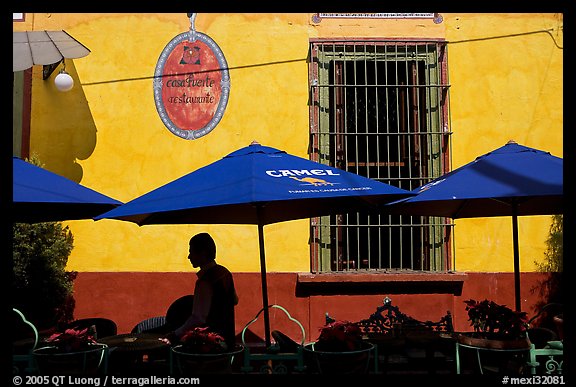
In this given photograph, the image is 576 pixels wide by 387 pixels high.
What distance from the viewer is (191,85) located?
782 cm

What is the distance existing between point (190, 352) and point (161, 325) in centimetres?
228

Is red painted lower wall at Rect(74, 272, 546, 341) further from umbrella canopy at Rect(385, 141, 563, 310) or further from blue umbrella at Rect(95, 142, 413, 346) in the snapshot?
blue umbrella at Rect(95, 142, 413, 346)

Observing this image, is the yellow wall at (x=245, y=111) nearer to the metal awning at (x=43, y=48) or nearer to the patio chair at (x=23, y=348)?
the metal awning at (x=43, y=48)

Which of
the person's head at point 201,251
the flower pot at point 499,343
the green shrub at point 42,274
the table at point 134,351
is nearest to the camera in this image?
the flower pot at point 499,343

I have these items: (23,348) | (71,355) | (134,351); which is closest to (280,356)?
(134,351)

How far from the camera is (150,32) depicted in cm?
787

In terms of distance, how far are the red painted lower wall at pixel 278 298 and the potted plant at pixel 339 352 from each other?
10.4 feet

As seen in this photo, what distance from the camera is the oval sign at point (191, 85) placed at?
7789 millimetres

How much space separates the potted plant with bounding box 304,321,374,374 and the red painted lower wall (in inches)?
124

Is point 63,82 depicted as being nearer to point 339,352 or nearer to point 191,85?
point 191,85

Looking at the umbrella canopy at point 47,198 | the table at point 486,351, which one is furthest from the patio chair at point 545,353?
the umbrella canopy at point 47,198

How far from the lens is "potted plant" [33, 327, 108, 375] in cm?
416
